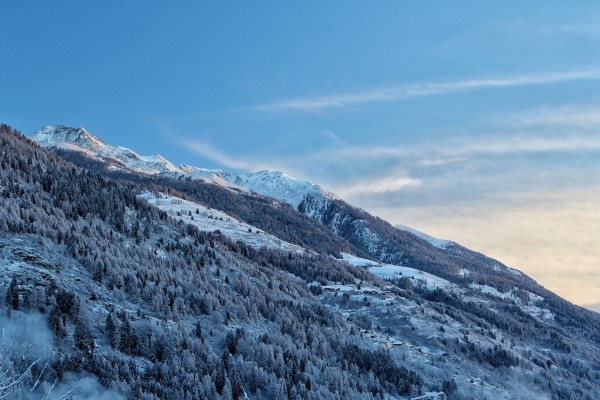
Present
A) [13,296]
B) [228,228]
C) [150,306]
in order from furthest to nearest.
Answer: [228,228] < [150,306] < [13,296]

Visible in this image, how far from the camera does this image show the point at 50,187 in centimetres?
8181

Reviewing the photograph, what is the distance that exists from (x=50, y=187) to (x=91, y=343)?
42.9 meters

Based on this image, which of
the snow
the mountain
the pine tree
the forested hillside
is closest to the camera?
the pine tree

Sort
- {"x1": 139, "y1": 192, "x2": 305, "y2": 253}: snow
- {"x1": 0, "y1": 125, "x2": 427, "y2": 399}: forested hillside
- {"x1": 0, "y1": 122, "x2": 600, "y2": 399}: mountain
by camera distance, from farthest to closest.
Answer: {"x1": 139, "y1": 192, "x2": 305, "y2": 253}: snow < {"x1": 0, "y1": 122, "x2": 600, "y2": 399}: mountain < {"x1": 0, "y1": 125, "x2": 427, "y2": 399}: forested hillside

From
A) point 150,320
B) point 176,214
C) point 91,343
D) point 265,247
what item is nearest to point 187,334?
point 150,320

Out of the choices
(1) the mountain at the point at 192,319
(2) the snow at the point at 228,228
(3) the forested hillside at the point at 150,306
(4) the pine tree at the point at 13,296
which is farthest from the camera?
(2) the snow at the point at 228,228

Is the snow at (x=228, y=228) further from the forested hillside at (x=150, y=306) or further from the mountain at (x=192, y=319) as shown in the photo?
the forested hillside at (x=150, y=306)

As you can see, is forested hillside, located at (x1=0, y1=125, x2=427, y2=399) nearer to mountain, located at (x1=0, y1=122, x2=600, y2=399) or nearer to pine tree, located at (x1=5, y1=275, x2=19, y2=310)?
pine tree, located at (x1=5, y1=275, x2=19, y2=310)

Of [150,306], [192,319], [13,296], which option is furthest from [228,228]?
[13,296]

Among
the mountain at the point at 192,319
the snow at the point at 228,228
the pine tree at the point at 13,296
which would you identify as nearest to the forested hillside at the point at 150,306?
the pine tree at the point at 13,296

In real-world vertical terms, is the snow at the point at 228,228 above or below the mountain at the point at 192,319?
above

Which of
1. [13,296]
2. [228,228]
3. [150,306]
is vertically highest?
[228,228]

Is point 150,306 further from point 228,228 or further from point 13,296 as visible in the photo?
point 228,228

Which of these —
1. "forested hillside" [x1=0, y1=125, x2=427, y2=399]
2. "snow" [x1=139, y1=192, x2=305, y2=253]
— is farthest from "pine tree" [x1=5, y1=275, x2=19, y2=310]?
"snow" [x1=139, y1=192, x2=305, y2=253]
